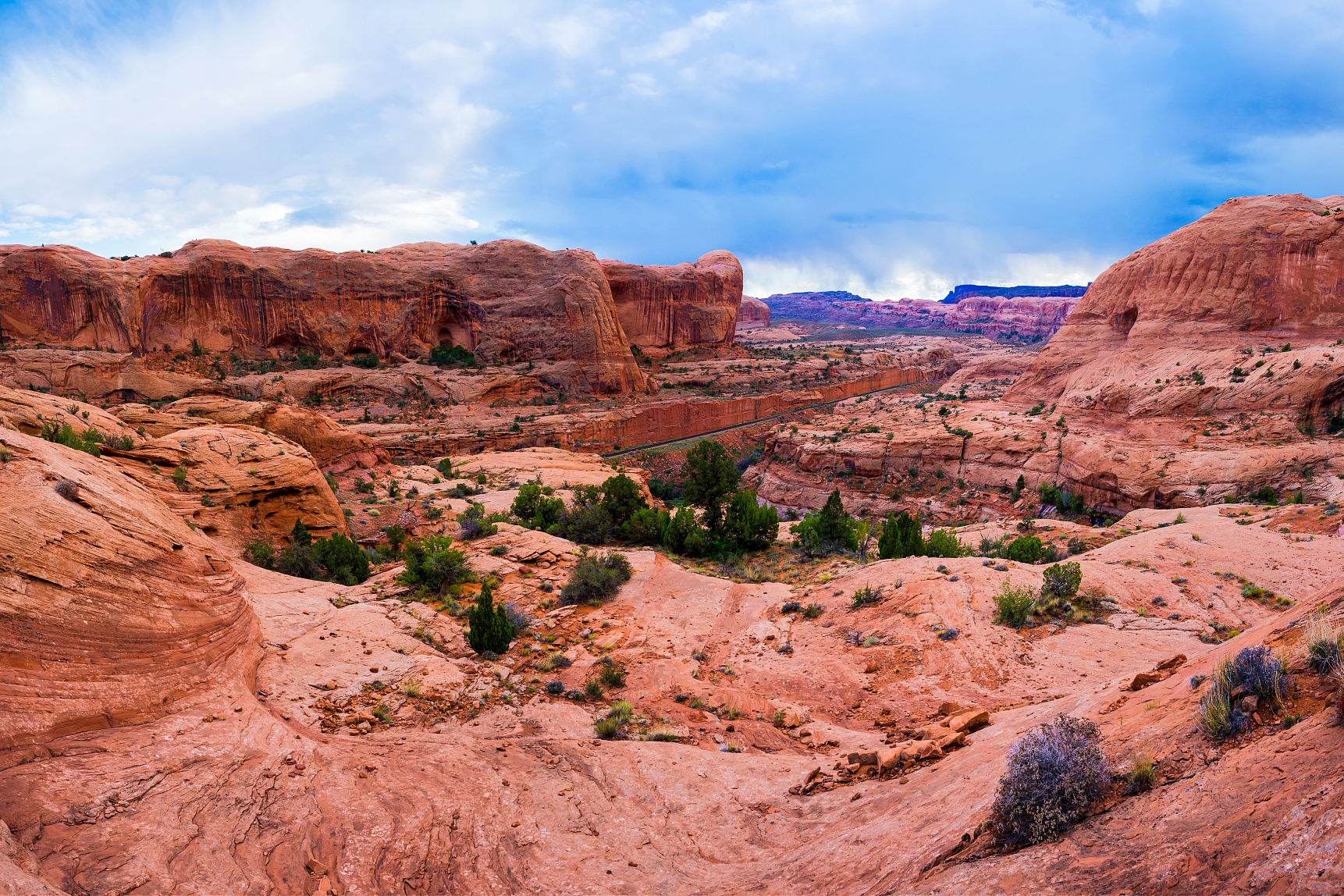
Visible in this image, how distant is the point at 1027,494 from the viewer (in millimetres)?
29031

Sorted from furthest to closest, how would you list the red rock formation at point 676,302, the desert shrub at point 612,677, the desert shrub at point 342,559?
the red rock formation at point 676,302 → the desert shrub at point 342,559 → the desert shrub at point 612,677

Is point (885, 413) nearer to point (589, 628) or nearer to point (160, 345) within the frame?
point (589, 628)

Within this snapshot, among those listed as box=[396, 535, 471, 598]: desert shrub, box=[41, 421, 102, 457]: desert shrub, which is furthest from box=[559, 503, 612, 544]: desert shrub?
box=[41, 421, 102, 457]: desert shrub

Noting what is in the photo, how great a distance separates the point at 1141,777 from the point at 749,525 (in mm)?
13721

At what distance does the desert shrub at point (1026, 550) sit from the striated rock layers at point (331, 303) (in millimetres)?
36043

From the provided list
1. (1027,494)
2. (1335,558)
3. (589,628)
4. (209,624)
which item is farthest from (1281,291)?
(209,624)

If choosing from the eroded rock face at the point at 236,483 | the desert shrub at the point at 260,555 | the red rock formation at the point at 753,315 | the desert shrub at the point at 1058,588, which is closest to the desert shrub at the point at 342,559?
the desert shrub at the point at 260,555

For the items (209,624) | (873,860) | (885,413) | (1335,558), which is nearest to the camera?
(873,860)

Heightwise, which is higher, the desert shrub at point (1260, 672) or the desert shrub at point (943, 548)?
the desert shrub at point (1260, 672)

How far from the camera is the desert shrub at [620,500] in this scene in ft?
58.2

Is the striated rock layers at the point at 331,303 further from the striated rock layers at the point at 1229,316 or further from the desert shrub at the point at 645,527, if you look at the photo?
the striated rock layers at the point at 1229,316

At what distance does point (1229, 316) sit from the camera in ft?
112

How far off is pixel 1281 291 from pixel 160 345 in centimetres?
6731

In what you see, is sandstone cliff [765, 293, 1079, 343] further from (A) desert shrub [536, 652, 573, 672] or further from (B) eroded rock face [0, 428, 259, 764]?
(B) eroded rock face [0, 428, 259, 764]
